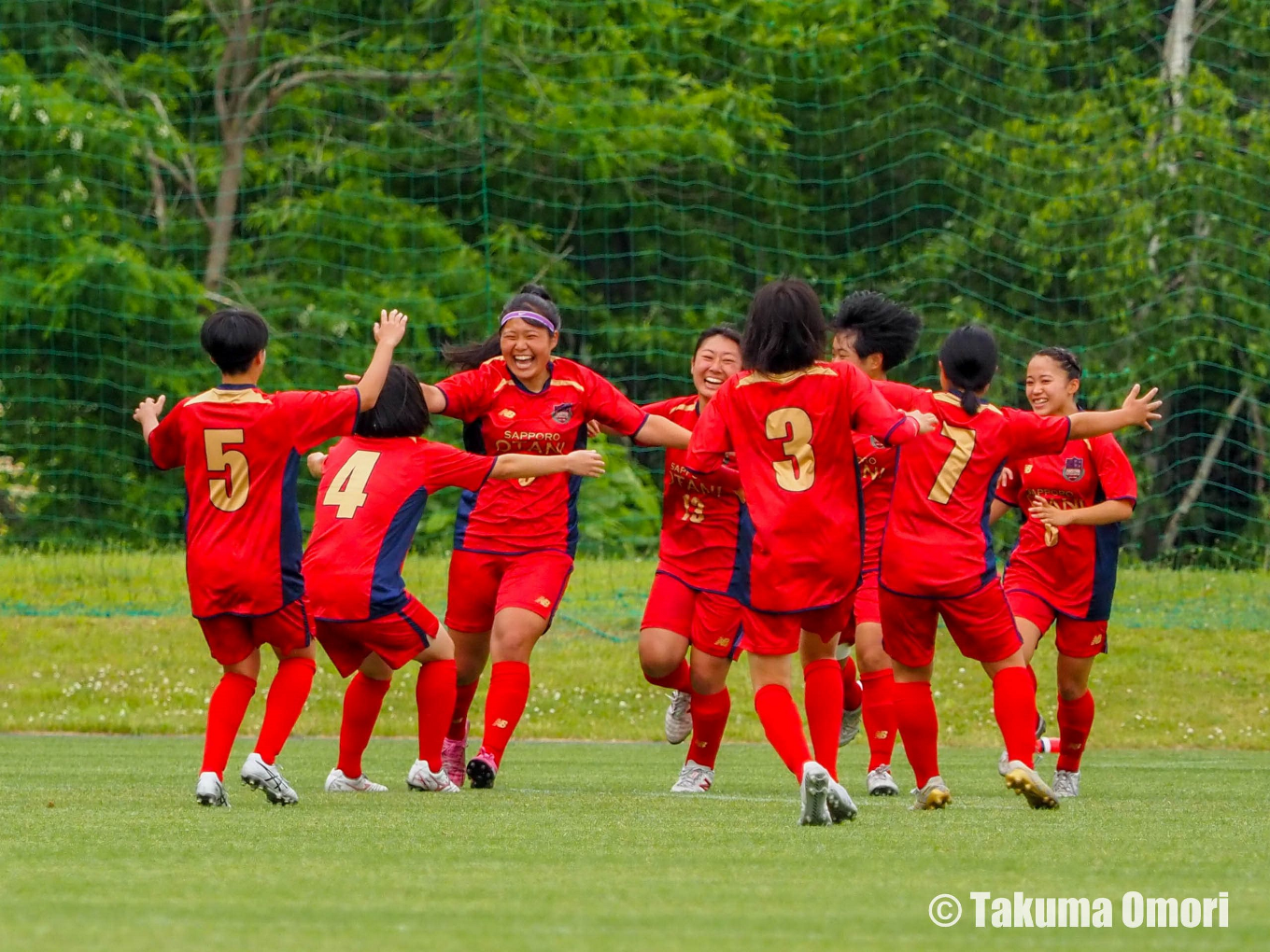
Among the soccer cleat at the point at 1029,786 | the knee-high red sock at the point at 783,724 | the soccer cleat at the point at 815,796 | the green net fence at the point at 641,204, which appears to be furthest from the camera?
the green net fence at the point at 641,204

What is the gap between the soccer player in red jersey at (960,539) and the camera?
659cm

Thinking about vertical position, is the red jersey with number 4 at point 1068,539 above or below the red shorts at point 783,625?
below

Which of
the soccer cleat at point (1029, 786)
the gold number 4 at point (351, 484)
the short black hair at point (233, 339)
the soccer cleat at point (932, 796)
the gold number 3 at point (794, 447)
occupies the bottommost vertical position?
the soccer cleat at point (932, 796)

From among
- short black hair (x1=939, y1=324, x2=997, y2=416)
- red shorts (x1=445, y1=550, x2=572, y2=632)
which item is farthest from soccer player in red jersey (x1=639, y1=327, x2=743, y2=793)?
short black hair (x1=939, y1=324, x2=997, y2=416)

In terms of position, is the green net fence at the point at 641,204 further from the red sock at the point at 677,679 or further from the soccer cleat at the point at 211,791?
the soccer cleat at the point at 211,791

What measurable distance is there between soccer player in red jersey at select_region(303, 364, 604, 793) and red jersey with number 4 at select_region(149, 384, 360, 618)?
47cm

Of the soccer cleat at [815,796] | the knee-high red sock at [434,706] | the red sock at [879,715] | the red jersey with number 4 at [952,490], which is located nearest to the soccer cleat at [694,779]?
the red sock at [879,715]

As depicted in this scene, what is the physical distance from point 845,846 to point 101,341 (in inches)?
539

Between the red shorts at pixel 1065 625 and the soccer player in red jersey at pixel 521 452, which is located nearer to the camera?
the soccer player in red jersey at pixel 521 452

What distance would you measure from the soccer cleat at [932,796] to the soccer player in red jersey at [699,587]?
1.14 meters

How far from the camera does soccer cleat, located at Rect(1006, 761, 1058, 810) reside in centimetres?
626

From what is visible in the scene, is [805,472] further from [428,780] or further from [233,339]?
[428,780]

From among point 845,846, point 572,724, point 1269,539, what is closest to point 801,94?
point 1269,539

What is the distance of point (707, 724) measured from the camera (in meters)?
7.64
